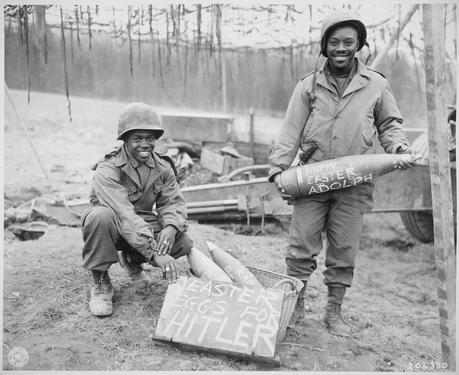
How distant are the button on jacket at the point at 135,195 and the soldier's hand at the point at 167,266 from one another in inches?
3.0

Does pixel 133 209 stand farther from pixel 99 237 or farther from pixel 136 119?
pixel 136 119

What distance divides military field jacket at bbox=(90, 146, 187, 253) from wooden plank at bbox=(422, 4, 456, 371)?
167 cm

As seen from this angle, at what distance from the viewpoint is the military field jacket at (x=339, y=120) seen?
3.30 m

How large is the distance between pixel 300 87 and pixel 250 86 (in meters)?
7.30

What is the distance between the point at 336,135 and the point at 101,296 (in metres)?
1.93

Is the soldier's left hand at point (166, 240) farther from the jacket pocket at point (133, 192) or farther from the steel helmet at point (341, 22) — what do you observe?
the steel helmet at point (341, 22)

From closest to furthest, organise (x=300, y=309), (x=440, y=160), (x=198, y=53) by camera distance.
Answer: (x=440, y=160), (x=300, y=309), (x=198, y=53)

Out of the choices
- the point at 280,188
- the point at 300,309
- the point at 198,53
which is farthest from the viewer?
the point at 198,53

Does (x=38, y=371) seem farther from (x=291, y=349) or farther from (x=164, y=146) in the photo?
(x=164, y=146)

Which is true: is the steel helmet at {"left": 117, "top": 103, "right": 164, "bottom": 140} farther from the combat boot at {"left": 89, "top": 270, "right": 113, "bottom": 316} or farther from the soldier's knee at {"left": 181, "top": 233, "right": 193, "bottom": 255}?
the combat boot at {"left": 89, "top": 270, "right": 113, "bottom": 316}

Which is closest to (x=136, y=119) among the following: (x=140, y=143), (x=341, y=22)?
(x=140, y=143)

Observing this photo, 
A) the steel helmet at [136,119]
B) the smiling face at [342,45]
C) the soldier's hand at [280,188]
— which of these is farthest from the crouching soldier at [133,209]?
the smiling face at [342,45]

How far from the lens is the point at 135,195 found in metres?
3.54

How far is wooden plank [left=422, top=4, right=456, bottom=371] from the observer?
2.78 m
